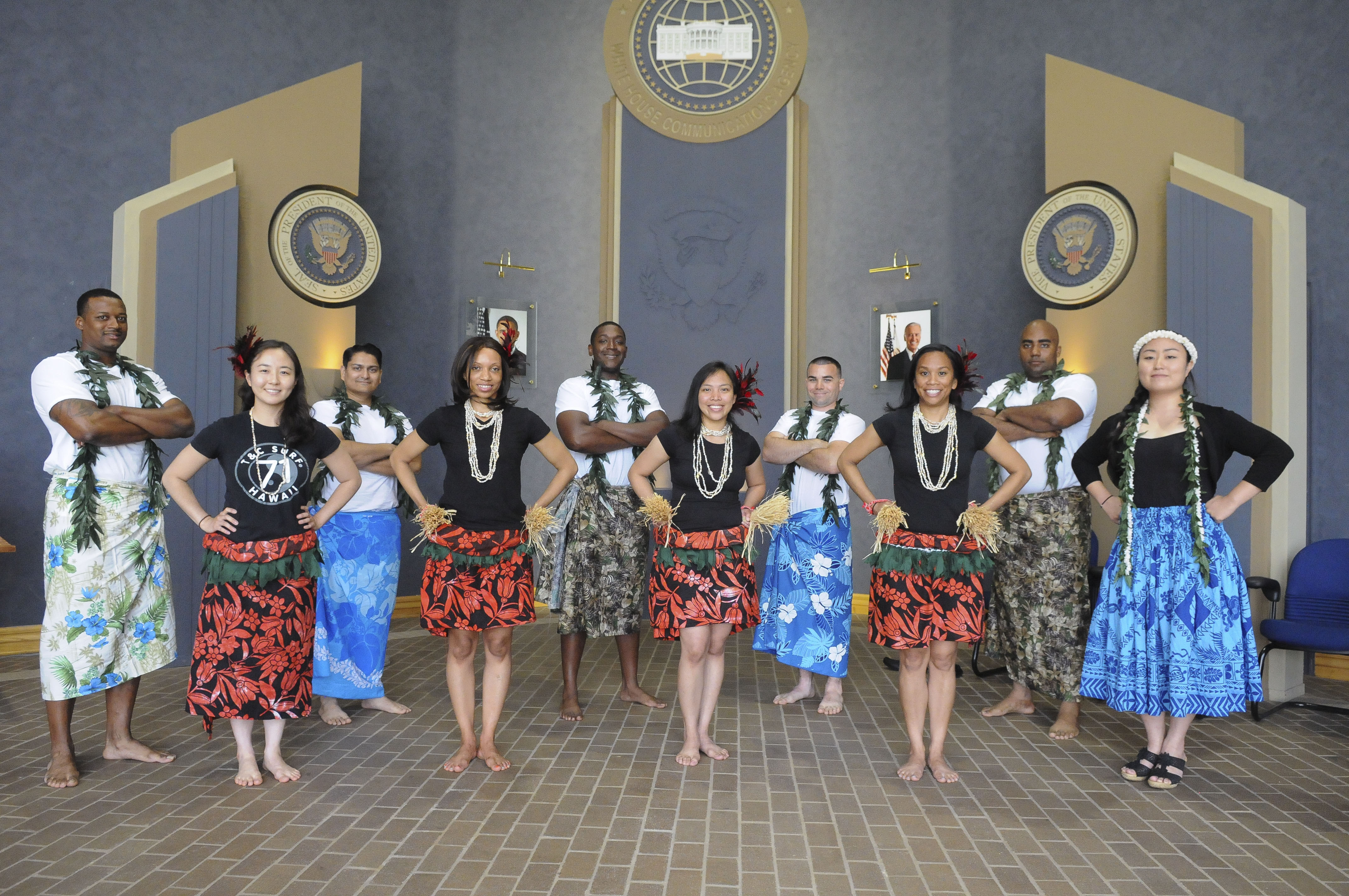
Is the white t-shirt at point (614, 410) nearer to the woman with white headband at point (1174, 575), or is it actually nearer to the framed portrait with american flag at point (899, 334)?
the woman with white headband at point (1174, 575)

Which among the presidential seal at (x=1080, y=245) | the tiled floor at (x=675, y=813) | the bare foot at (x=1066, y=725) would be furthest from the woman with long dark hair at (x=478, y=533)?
the presidential seal at (x=1080, y=245)

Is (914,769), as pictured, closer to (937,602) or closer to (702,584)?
(937,602)

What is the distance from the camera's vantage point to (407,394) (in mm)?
7754

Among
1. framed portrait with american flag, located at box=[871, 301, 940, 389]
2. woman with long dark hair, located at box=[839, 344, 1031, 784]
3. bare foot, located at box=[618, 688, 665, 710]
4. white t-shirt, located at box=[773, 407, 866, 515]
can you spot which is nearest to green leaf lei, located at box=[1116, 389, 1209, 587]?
woman with long dark hair, located at box=[839, 344, 1031, 784]

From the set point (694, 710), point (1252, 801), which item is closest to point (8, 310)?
point (694, 710)

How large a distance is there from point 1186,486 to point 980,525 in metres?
0.96

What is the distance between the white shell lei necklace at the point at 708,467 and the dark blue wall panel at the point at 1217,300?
3.06m

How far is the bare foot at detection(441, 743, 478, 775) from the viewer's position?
3.70 m

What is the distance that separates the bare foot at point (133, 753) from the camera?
12.4 feet

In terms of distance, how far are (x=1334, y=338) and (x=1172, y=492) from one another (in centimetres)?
330

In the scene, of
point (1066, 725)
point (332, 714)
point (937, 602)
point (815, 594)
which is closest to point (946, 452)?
point (937, 602)

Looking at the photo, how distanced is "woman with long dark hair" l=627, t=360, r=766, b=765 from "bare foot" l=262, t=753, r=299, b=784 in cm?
159

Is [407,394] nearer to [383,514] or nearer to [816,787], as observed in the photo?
[383,514]

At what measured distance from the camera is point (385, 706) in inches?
183
